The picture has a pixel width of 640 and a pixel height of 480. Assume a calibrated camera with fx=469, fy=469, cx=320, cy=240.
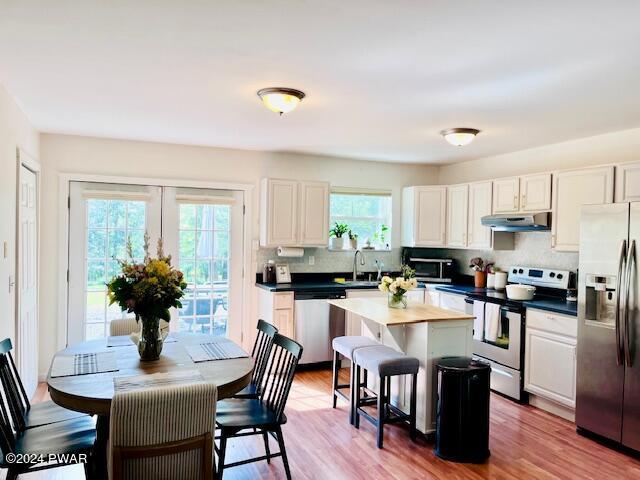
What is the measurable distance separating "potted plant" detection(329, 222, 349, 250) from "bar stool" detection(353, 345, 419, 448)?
236cm

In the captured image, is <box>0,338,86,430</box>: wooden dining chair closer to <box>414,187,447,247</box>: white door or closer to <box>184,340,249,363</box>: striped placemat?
<box>184,340,249,363</box>: striped placemat

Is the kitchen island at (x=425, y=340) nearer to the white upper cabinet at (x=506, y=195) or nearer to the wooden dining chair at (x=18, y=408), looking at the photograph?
the white upper cabinet at (x=506, y=195)

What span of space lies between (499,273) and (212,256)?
320cm

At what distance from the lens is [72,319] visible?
4742 mm

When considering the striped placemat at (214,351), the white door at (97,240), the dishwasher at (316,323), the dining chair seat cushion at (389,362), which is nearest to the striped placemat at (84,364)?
the striped placemat at (214,351)

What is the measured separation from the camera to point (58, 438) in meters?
2.32

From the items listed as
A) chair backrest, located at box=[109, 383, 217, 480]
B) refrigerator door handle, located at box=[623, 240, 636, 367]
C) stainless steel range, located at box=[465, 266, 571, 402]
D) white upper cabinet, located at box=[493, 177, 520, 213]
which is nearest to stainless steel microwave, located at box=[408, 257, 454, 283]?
stainless steel range, located at box=[465, 266, 571, 402]

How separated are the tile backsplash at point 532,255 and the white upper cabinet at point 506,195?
415 millimetres

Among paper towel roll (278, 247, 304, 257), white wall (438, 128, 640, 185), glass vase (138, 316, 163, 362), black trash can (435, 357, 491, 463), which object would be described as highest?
white wall (438, 128, 640, 185)

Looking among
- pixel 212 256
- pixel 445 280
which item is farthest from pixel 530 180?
pixel 212 256

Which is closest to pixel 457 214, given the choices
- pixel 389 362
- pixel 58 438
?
pixel 389 362

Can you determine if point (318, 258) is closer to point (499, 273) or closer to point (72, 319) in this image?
point (499, 273)

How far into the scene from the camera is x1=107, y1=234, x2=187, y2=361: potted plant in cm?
254

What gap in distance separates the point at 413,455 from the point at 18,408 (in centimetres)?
240
